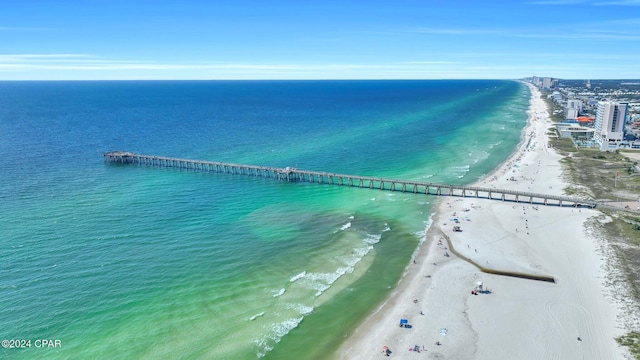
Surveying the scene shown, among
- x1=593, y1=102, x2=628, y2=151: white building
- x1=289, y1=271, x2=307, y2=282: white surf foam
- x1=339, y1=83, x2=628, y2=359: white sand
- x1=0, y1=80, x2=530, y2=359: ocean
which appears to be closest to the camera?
x1=339, y1=83, x2=628, y2=359: white sand

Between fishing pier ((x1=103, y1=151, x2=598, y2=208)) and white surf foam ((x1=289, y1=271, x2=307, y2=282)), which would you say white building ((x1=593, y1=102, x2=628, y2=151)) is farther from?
white surf foam ((x1=289, y1=271, x2=307, y2=282))

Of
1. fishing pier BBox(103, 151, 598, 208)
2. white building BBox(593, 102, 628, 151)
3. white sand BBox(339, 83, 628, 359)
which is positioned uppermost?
white building BBox(593, 102, 628, 151)

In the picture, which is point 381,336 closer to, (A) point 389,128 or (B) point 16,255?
(B) point 16,255

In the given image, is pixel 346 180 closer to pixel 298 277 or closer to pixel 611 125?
pixel 298 277

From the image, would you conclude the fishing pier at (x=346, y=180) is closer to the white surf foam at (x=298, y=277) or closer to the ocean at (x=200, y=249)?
the ocean at (x=200, y=249)

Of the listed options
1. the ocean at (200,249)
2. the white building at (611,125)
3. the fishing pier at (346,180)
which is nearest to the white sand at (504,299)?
the ocean at (200,249)

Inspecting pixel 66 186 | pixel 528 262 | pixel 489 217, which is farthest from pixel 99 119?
pixel 528 262

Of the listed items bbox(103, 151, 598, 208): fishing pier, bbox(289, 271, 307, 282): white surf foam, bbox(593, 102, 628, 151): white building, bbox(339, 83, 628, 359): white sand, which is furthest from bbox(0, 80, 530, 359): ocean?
bbox(593, 102, 628, 151): white building
